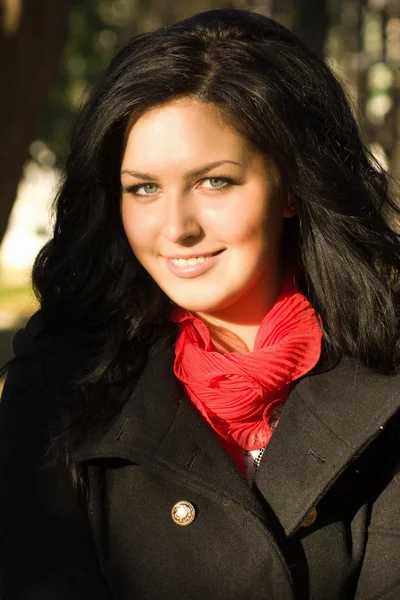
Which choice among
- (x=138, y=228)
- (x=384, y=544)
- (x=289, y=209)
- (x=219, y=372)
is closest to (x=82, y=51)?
(x=289, y=209)

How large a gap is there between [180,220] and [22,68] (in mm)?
5074

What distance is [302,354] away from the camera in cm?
298

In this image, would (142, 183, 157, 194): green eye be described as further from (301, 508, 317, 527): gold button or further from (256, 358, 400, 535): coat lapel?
(301, 508, 317, 527): gold button

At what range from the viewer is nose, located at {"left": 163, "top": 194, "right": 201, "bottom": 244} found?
2.71 meters

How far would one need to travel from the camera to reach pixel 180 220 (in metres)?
2.72

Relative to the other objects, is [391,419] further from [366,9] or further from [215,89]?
[366,9]

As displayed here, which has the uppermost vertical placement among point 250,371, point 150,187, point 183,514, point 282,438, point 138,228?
point 150,187

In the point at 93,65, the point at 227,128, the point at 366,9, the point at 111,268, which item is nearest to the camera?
the point at 227,128

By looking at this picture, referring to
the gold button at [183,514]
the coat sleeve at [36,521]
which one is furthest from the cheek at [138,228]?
the gold button at [183,514]

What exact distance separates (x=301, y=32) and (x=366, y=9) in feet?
9.25

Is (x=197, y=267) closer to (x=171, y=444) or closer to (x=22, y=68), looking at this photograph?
(x=171, y=444)

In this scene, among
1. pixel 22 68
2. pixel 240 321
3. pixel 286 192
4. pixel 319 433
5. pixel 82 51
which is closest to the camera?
pixel 319 433

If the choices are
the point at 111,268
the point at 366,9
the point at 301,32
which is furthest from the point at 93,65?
the point at 111,268

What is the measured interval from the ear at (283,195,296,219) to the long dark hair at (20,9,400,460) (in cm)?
3
